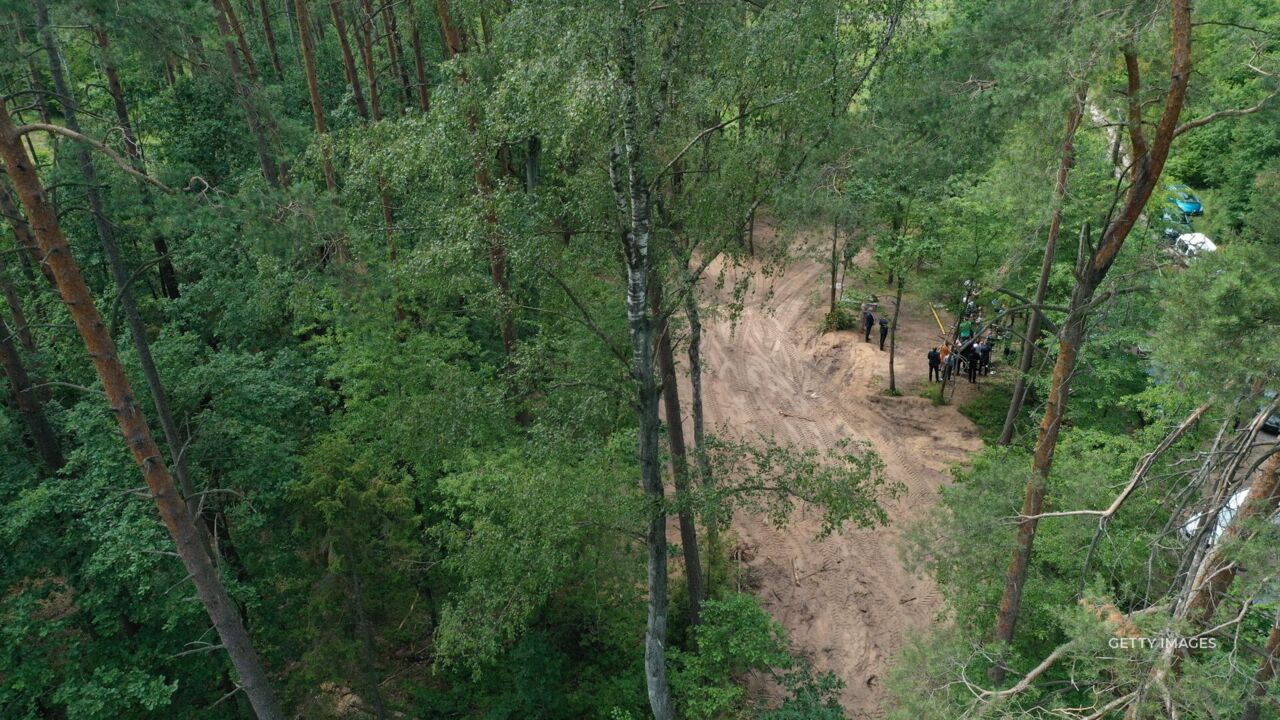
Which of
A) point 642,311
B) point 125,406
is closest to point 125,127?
point 125,406

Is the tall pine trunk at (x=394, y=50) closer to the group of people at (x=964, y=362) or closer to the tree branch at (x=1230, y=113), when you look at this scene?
the group of people at (x=964, y=362)

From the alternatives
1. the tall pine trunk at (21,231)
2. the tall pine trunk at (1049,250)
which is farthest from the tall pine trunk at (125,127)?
the tall pine trunk at (1049,250)

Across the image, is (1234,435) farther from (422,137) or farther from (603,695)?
(603,695)

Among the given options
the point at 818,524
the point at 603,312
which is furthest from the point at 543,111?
the point at 818,524

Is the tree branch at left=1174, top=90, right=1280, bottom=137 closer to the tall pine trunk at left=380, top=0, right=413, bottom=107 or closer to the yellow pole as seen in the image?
the yellow pole

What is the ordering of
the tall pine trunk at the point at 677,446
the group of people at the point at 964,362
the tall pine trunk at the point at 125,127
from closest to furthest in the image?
the tall pine trunk at the point at 125,127
the tall pine trunk at the point at 677,446
the group of people at the point at 964,362

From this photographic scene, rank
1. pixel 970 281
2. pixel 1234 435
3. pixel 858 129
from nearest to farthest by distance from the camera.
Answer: pixel 1234 435 < pixel 858 129 < pixel 970 281

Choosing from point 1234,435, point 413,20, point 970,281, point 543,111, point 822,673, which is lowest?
point 822,673
